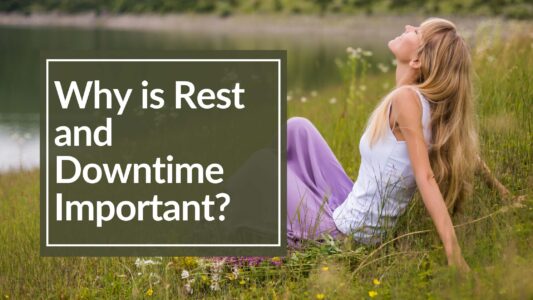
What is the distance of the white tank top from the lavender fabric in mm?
162

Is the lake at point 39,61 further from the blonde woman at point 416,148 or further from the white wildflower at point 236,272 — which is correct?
the blonde woman at point 416,148

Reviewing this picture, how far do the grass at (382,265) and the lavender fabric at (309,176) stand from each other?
22 centimetres

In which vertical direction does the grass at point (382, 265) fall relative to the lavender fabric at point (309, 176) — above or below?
below

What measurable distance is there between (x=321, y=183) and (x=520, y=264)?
131 centimetres

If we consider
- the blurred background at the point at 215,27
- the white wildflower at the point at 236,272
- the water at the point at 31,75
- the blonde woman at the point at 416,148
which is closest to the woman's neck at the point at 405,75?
the blonde woman at the point at 416,148

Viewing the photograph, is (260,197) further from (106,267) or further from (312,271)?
(106,267)

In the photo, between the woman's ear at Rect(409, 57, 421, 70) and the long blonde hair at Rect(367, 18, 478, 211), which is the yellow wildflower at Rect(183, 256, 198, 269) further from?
the woman's ear at Rect(409, 57, 421, 70)

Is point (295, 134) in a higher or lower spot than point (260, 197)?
higher

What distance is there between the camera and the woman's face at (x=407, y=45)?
3.37 meters

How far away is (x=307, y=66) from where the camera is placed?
21219 mm

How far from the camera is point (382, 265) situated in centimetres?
331

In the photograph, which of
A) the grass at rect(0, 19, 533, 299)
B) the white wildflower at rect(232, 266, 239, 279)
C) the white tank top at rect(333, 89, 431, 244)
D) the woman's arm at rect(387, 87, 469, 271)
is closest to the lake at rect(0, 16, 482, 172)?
the grass at rect(0, 19, 533, 299)

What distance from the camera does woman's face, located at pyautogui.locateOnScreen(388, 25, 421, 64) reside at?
11.0 feet

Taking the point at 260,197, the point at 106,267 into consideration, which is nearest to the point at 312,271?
the point at 260,197
